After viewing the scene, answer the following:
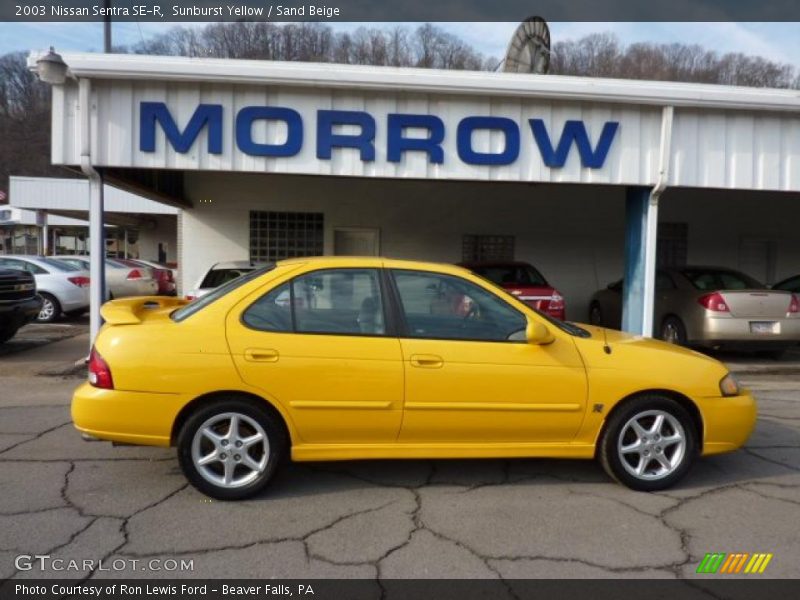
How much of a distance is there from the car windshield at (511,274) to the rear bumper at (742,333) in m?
2.65

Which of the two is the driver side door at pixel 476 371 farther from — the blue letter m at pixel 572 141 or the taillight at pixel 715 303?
the taillight at pixel 715 303

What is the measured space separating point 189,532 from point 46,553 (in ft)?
2.28

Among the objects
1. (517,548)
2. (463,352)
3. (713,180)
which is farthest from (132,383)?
(713,180)

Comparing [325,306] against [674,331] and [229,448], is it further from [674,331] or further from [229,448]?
[674,331]

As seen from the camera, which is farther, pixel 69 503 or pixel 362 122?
pixel 362 122

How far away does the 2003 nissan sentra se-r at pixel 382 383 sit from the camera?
12.8ft

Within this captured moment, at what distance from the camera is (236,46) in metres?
13.7

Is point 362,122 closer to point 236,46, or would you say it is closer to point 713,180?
point 713,180

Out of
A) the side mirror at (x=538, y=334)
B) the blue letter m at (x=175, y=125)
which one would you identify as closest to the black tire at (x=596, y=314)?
the blue letter m at (x=175, y=125)

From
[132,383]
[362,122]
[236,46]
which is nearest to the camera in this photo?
[132,383]

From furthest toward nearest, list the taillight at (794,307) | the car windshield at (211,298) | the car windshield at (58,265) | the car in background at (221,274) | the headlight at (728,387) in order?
the car windshield at (58,265) < the car in background at (221,274) < the taillight at (794,307) < the headlight at (728,387) < the car windshield at (211,298)

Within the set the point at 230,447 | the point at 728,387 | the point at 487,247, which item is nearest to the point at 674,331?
the point at 487,247

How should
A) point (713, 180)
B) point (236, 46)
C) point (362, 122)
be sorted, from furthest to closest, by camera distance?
point (236, 46), point (713, 180), point (362, 122)

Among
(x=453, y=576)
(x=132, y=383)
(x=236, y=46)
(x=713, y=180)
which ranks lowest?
(x=453, y=576)
